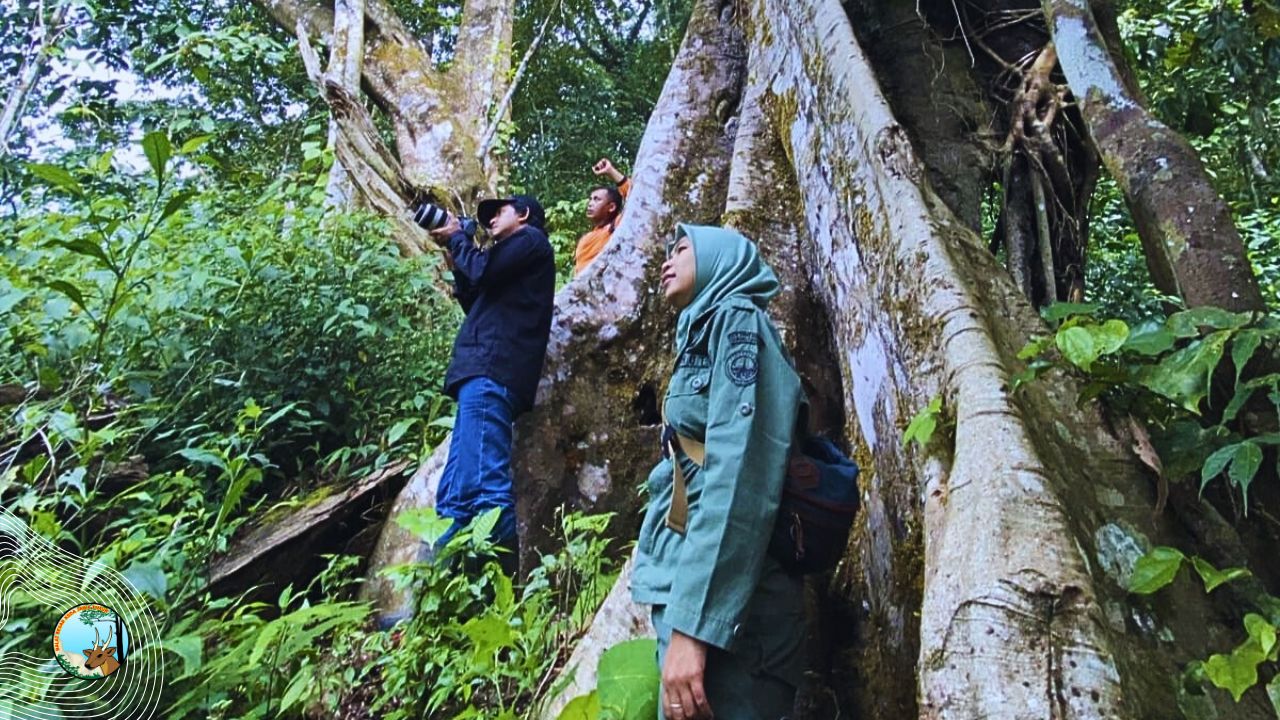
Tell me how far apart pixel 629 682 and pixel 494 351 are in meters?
2.12

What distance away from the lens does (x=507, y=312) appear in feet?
13.4

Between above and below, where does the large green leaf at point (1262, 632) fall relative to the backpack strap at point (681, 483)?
below

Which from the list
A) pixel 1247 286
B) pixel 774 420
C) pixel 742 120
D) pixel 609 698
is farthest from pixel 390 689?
pixel 742 120

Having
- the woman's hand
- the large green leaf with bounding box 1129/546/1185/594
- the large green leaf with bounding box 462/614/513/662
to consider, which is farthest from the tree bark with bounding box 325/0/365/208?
the large green leaf with bounding box 1129/546/1185/594

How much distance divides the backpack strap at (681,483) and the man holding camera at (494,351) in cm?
164

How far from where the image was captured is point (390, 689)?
2914 mm

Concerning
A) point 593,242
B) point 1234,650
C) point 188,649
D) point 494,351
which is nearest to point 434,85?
point 593,242

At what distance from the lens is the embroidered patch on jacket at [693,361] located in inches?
85.5

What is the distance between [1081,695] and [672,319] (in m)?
2.99

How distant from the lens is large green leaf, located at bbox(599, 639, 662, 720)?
204 centimetres

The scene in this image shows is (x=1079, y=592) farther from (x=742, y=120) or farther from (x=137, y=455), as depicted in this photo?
(x=137, y=455)

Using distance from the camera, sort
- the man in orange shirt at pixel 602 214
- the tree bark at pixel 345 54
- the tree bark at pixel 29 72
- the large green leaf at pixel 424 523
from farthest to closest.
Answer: the tree bark at pixel 345 54, the man in orange shirt at pixel 602 214, the tree bark at pixel 29 72, the large green leaf at pixel 424 523

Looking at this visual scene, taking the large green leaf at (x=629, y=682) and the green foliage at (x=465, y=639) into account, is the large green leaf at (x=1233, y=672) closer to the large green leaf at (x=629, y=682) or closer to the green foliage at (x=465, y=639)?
the large green leaf at (x=629, y=682)

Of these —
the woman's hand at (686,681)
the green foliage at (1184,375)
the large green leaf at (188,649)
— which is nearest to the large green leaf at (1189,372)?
the green foliage at (1184,375)
